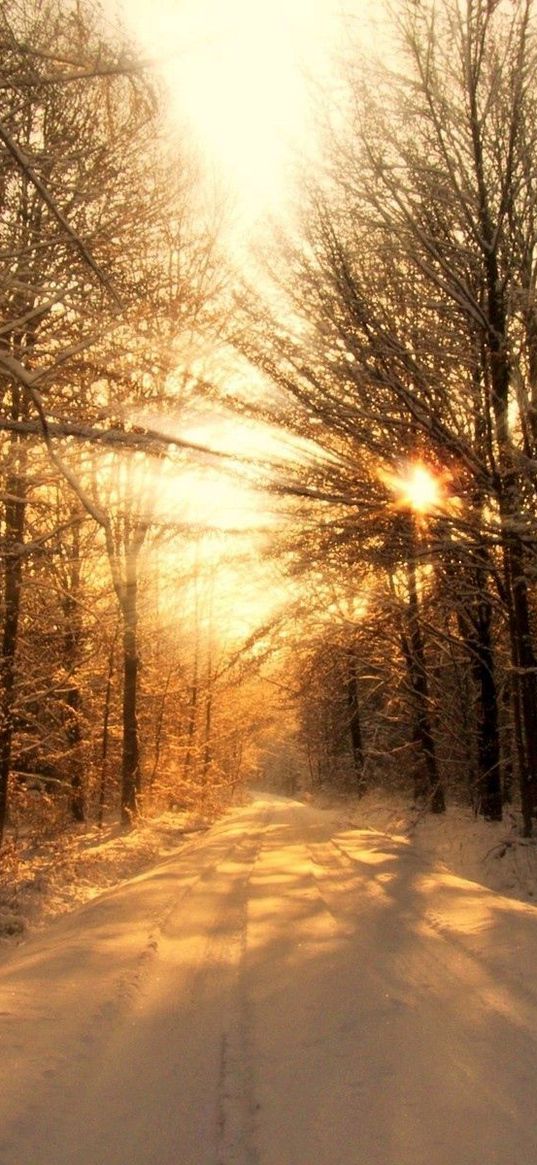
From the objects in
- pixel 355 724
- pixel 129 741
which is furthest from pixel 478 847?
pixel 355 724

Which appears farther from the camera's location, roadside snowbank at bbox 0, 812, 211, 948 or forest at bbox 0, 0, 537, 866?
roadside snowbank at bbox 0, 812, 211, 948

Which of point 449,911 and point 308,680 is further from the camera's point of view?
point 308,680

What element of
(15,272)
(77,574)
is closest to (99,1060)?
(15,272)

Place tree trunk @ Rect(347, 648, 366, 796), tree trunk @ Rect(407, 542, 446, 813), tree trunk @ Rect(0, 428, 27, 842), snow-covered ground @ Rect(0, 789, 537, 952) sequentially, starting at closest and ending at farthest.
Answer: snow-covered ground @ Rect(0, 789, 537, 952) → tree trunk @ Rect(0, 428, 27, 842) → tree trunk @ Rect(407, 542, 446, 813) → tree trunk @ Rect(347, 648, 366, 796)

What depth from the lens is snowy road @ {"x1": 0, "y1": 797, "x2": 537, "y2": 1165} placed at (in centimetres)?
306

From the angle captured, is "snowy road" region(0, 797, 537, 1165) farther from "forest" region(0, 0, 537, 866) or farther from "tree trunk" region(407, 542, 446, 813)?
"tree trunk" region(407, 542, 446, 813)

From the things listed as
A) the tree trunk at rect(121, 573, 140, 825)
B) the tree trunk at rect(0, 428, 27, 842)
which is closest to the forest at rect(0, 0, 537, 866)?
the tree trunk at rect(0, 428, 27, 842)

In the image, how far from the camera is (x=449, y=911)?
6539 millimetres

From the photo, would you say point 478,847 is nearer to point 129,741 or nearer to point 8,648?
point 8,648

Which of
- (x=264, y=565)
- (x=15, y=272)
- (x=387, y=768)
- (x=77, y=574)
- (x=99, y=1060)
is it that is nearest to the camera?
(x=99, y=1060)

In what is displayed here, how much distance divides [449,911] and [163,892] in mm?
3168

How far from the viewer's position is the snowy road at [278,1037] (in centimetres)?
306

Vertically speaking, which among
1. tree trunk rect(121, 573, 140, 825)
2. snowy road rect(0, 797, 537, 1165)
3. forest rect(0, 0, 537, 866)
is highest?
forest rect(0, 0, 537, 866)

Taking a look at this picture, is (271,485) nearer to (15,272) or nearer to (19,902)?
(15,272)
